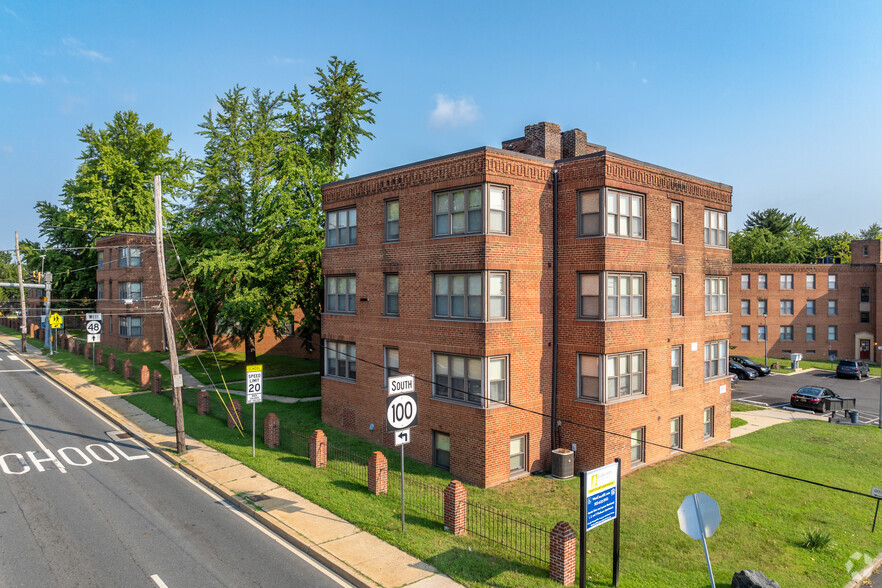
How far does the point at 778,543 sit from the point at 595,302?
336 inches

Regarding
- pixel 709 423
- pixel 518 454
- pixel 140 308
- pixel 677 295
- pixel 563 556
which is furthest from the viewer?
pixel 140 308

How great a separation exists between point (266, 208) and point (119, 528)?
19383mm

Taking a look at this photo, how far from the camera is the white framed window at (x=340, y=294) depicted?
23416 mm

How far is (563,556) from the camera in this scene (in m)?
11.5

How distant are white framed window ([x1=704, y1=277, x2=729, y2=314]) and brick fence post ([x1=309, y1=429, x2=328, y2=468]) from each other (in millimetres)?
16974

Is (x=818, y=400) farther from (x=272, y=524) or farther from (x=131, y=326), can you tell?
(x=131, y=326)

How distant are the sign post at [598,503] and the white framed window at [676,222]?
1273 cm

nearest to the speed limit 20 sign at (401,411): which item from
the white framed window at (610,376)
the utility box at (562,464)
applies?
the utility box at (562,464)

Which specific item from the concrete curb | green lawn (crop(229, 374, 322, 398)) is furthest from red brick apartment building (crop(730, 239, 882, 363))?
the concrete curb

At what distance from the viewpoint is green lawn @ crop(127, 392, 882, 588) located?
1247 cm

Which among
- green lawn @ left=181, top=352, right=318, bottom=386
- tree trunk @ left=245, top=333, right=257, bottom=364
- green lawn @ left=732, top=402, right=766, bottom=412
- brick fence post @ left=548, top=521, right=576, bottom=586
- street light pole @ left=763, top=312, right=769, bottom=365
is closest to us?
brick fence post @ left=548, top=521, right=576, bottom=586

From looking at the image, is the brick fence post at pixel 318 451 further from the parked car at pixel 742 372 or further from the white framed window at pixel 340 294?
the parked car at pixel 742 372

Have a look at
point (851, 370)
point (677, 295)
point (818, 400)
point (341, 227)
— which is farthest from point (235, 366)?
point (851, 370)

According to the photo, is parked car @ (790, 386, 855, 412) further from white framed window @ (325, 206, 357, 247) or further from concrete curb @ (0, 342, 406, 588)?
concrete curb @ (0, 342, 406, 588)
